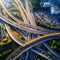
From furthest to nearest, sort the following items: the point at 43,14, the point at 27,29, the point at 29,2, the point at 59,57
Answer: the point at 29,2 → the point at 43,14 → the point at 27,29 → the point at 59,57

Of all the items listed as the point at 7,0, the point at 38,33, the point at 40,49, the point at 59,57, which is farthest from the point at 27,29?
the point at 7,0

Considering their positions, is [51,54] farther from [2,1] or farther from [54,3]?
[2,1]

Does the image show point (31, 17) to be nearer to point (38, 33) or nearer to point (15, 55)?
point (38, 33)

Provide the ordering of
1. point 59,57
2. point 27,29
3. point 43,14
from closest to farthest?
point 59,57, point 27,29, point 43,14

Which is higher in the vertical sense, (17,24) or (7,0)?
(7,0)

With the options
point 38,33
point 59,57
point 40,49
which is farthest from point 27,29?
point 59,57

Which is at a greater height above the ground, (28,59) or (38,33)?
(38,33)

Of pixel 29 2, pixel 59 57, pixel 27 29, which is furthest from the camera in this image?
pixel 29 2

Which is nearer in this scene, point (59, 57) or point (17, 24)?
point (59, 57)

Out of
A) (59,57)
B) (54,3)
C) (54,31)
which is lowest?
(59,57)
